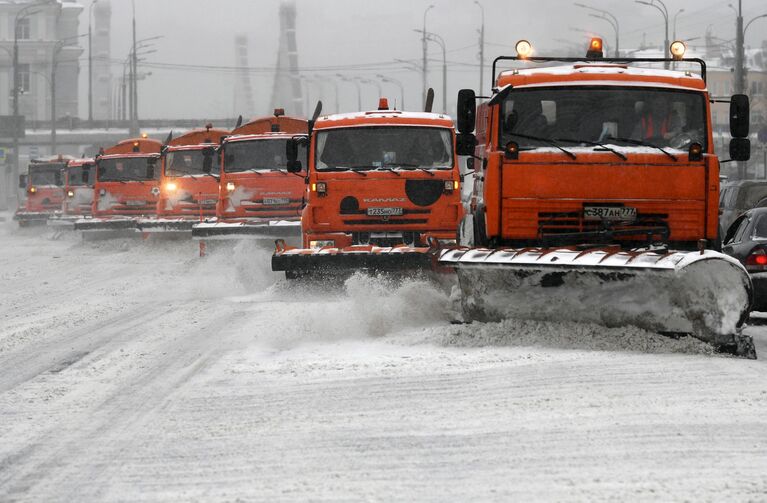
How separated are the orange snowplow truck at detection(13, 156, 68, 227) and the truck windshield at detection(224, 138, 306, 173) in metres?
18.5

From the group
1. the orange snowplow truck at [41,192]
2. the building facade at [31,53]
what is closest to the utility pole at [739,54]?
the orange snowplow truck at [41,192]

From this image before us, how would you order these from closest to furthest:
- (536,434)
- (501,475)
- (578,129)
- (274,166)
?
(501,475), (536,434), (578,129), (274,166)

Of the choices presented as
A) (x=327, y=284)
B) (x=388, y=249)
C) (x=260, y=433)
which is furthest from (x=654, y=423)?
(x=327, y=284)

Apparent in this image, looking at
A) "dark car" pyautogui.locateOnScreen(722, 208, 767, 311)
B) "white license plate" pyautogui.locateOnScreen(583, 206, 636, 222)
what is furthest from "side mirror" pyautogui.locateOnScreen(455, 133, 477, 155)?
"dark car" pyautogui.locateOnScreen(722, 208, 767, 311)

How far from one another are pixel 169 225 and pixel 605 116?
1461 cm

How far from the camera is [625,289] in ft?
31.6

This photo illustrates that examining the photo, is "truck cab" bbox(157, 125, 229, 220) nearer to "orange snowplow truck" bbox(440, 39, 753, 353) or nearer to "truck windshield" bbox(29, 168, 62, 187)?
"orange snowplow truck" bbox(440, 39, 753, 353)

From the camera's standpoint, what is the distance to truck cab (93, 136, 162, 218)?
28484 mm

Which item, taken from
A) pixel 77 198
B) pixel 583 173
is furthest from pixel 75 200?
pixel 583 173

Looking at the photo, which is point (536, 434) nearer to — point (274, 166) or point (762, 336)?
point (762, 336)

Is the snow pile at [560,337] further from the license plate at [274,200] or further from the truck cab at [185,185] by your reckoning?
the truck cab at [185,185]

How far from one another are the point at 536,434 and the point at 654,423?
0.68m

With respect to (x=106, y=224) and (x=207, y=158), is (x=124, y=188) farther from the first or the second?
(x=207, y=158)

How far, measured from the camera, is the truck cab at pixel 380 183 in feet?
49.2
